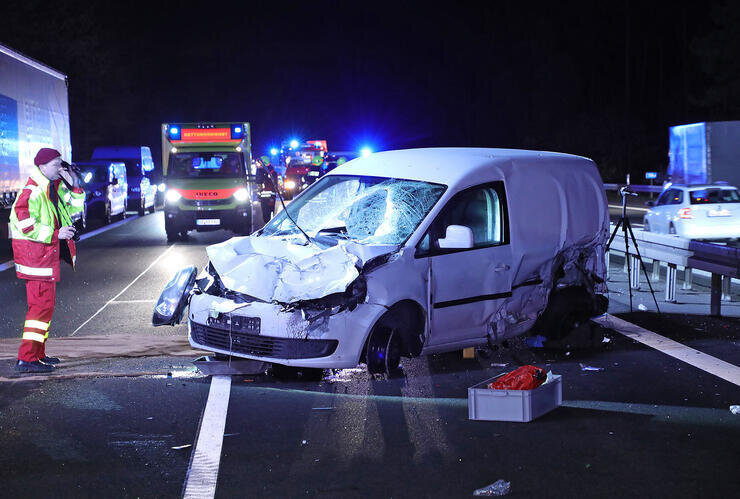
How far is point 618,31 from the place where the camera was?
291 feet

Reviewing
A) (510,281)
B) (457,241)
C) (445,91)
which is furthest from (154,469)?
(445,91)

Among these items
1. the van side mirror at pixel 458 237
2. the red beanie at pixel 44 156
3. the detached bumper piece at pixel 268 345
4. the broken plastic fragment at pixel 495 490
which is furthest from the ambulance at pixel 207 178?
the broken plastic fragment at pixel 495 490

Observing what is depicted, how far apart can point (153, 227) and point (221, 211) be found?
6.09m

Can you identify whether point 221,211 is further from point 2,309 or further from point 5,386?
point 5,386

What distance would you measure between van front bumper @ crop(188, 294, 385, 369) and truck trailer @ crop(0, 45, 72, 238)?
13026 mm

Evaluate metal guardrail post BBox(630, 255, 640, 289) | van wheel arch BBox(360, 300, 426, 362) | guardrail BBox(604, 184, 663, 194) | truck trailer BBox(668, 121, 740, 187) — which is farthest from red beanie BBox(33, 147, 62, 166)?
guardrail BBox(604, 184, 663, 194)

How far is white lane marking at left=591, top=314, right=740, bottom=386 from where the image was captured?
333 inches

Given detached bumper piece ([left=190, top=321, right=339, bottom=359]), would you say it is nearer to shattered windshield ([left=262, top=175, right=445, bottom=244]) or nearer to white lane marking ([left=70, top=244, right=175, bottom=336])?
shattered windshield ([left=262, top=175, right=445, bottom=244])

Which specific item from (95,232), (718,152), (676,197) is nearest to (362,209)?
(676,197)

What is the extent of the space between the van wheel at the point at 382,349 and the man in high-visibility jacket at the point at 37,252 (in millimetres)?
2684

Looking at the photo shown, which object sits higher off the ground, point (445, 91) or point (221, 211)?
point (445, 91)

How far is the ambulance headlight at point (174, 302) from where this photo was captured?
28.7ft

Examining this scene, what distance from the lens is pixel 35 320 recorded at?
8.36 meters

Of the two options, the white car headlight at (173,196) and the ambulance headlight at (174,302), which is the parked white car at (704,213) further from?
the ambulance headlight at (174,302)
